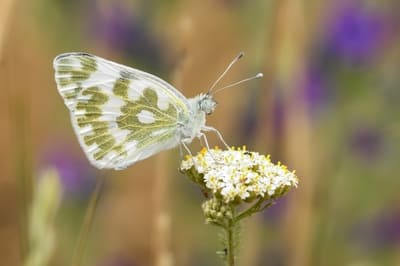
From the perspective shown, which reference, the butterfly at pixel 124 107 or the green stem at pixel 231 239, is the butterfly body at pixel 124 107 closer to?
the butterfly at pixel 124 107

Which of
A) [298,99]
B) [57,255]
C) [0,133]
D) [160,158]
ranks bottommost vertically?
[160,158]

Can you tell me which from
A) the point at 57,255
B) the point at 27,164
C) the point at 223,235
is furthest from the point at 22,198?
the point at 57,255

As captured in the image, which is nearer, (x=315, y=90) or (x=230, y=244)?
(x=230, y=244)

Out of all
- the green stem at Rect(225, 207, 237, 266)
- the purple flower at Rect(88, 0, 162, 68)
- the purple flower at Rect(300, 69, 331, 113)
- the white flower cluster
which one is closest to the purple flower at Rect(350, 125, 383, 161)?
the purple flower at Rect(300, 69, 331, 113)

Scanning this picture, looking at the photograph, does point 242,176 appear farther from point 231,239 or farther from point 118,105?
point 118,105

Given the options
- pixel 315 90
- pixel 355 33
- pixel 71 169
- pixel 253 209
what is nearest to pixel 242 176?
pixel 253 209

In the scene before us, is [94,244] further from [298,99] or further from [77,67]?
[77,67]

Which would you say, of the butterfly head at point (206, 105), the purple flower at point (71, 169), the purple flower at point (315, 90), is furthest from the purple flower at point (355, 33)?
the butterfly head at point (206, 105)
